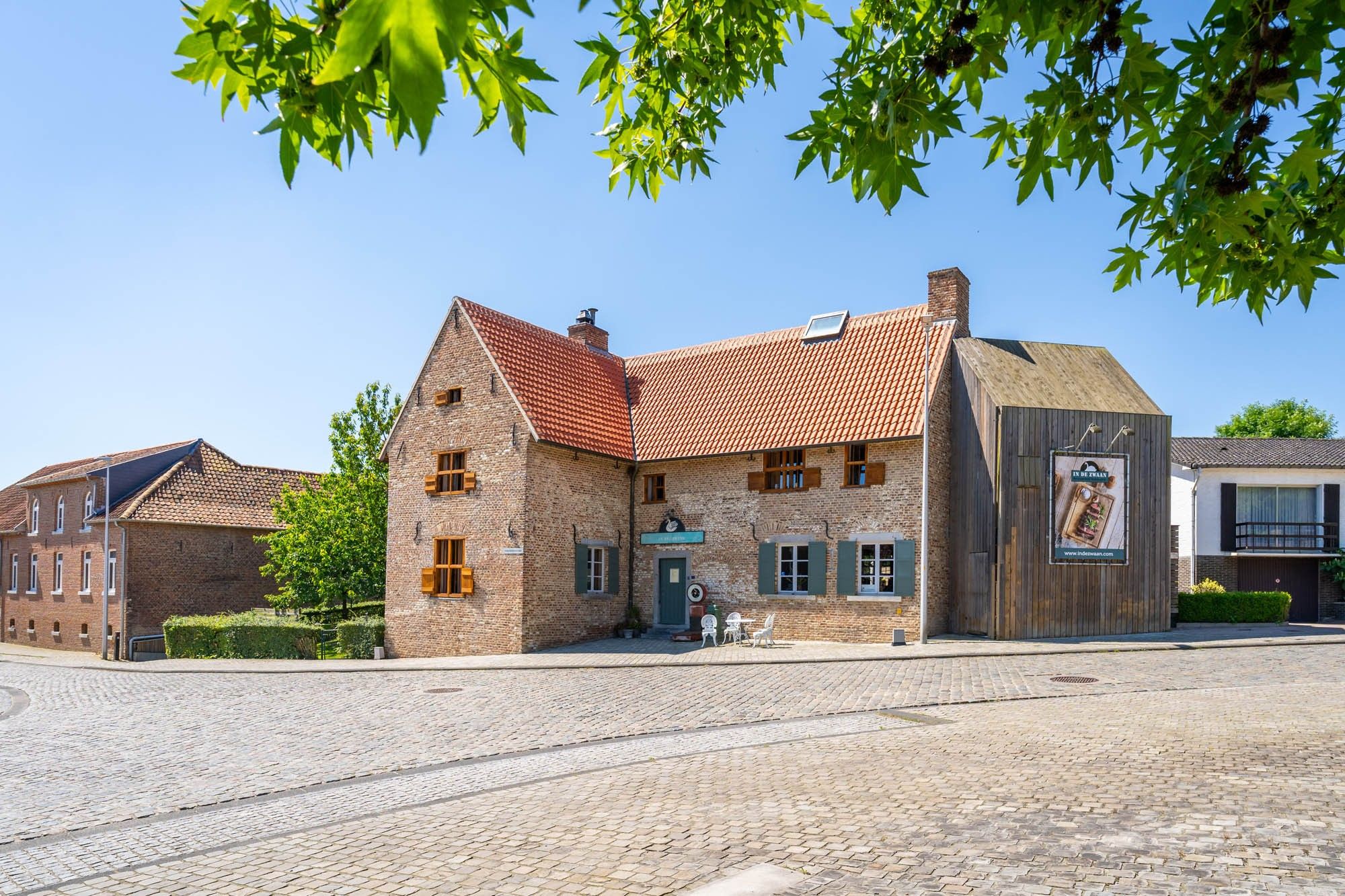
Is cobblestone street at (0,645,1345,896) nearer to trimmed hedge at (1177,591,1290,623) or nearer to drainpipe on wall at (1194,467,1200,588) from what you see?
trimmed hedge at (1177,591,1290,623)

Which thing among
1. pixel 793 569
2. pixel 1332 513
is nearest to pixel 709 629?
pixel 793 569

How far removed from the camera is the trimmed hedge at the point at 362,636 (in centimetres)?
2544

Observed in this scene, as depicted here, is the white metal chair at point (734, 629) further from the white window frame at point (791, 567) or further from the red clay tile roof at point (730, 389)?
the red clay tile roof at point (730, 389)

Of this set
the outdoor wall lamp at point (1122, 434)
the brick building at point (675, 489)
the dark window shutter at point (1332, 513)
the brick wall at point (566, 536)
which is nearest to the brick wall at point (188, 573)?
the brick building at point (675, 489)

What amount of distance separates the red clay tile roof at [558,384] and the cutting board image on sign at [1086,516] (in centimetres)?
1150

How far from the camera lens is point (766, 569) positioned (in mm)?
23938

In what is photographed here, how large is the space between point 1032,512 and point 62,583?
36.4 meters

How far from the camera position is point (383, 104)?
136 inches

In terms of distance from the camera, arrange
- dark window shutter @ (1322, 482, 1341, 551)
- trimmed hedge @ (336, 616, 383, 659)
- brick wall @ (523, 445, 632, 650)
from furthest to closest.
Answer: dark window shutter @ (1322, 482, 1341, 551)
trimmed hedge @ (336, 616, 383, 659)
brick wall @ (523, 445, 632, 650)

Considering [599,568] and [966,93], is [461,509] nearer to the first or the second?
[599,568]

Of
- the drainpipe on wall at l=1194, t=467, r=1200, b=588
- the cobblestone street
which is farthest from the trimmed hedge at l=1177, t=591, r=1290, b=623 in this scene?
the cobblestone street

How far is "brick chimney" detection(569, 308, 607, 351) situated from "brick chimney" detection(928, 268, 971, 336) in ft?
36.7

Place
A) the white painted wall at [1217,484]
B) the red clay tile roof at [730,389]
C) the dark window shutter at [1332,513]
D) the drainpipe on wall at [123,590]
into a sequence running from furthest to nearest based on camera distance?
1. the white painted wall at [1217,484]
2. the dark window shutter at [1332,513]
3. the drainpipe on wall at [123,590]
4. the red clay tile roof at [730,389]

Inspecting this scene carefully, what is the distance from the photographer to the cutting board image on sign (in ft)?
72.6
